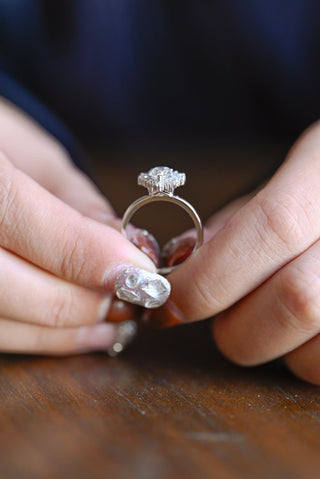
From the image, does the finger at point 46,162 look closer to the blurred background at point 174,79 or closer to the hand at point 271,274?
the blurred background at point 174,79

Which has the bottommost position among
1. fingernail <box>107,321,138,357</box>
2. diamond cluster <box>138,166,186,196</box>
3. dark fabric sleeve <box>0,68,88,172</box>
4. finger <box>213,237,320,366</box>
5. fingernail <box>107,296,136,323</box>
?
fingernail <box>107,321,138,357</box>

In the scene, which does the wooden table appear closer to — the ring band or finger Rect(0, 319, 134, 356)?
finger Rect(0, 319, 134, 356)

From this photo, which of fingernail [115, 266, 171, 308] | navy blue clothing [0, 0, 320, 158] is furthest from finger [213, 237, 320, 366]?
navy blue clothing [0, 0, 320, 158]

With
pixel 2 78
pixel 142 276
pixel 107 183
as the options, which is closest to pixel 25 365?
pixel 142 276

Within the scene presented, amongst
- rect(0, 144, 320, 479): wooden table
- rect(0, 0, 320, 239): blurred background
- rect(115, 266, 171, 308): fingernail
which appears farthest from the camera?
rect(0, 0, 320, 239): blurred background

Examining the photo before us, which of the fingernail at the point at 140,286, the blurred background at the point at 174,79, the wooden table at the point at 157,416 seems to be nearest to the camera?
the wooden table at the point at 157,416

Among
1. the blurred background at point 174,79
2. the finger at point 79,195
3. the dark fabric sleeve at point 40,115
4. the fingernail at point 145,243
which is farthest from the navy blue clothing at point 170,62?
the fingernail at point 145,243

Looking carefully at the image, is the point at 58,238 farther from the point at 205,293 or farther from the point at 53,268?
the point at 205,293
